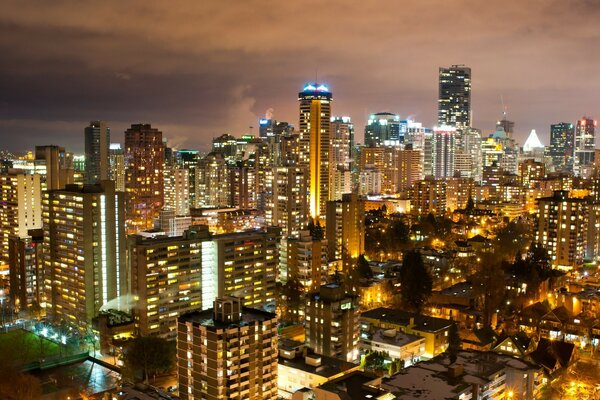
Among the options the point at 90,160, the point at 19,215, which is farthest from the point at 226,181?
the point at 19,215

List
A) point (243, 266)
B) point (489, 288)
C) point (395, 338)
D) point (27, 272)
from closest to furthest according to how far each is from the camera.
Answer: point (395, 338), point (243, 266), point (489, 288), point (27, 272)

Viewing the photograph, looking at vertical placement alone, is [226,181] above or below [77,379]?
above

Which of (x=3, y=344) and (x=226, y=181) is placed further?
(x=226, y=181)

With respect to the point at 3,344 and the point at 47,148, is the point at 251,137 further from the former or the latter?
the point at 3,344

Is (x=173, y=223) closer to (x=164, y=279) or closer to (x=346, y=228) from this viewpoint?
(x=346, y=228)

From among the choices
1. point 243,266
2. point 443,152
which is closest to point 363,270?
point 243,266

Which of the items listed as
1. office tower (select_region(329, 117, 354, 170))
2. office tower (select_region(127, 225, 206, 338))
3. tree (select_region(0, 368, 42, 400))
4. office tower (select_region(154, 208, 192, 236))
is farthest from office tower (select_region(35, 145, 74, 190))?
office tower (select_region(329, 117, 354, 170))
